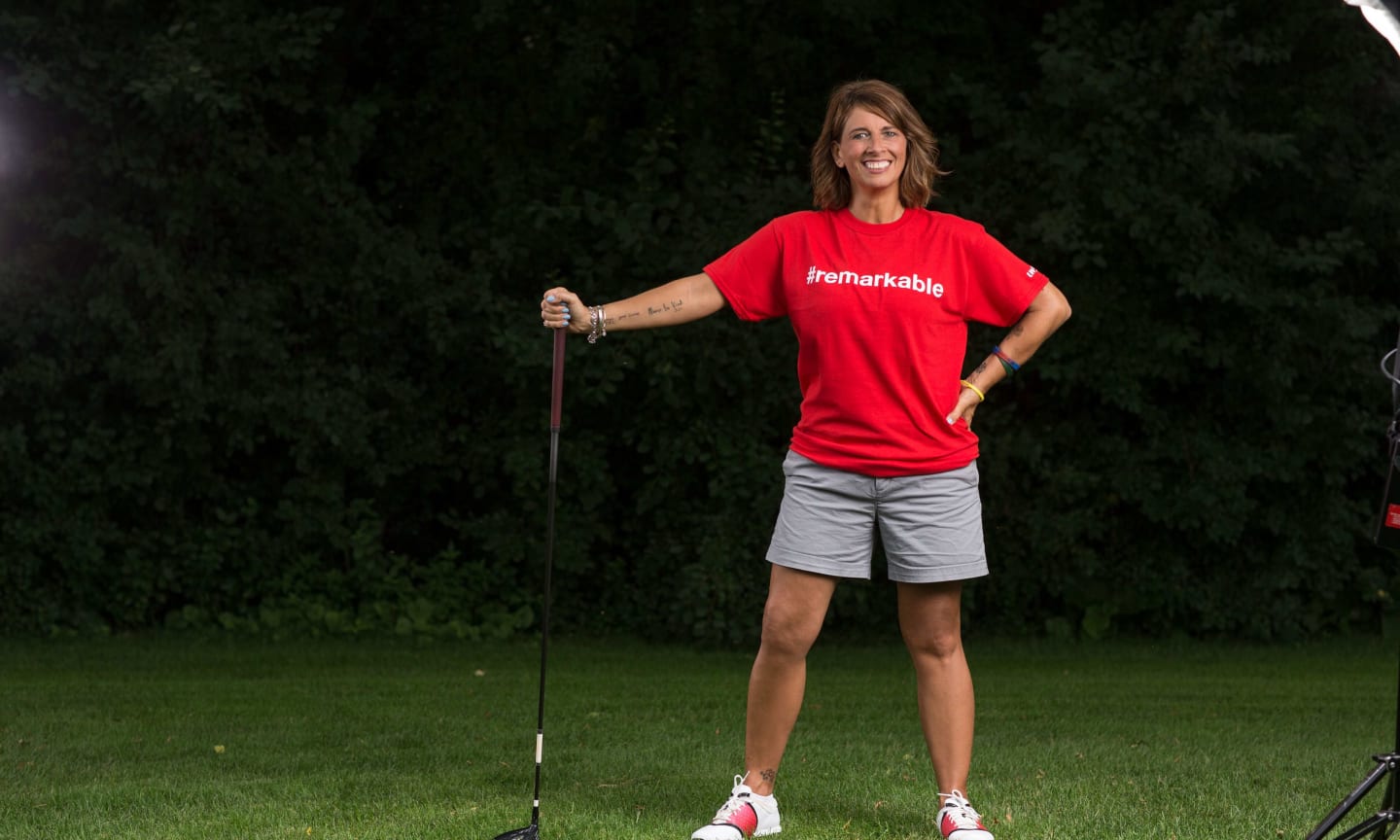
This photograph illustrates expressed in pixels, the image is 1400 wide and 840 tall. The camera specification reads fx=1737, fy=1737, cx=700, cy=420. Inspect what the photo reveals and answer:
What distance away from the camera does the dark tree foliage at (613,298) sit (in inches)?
352

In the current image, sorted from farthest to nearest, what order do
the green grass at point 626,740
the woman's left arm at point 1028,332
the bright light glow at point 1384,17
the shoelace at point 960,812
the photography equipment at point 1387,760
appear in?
the green grass at point 626,740, the woman's left arm at point 1028,332, the shoelace at point 960,812, the photography equipment at point 1387,760, the bright light glow at point 1384,17

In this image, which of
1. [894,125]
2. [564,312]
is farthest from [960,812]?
[894,125]

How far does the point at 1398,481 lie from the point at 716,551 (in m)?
5.75

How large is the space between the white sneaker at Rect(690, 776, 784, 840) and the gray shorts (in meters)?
0.56

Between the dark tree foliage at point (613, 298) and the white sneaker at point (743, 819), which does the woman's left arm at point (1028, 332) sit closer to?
the white sneaker at point (743, 819)

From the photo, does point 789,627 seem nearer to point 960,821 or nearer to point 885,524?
point 885,524

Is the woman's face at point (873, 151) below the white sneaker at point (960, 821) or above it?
above

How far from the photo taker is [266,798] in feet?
Result: 14.9

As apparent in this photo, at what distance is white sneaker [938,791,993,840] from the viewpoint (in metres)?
3.90

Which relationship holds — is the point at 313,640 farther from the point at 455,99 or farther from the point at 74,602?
the point at 455,99

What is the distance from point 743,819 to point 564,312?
48.9 inches

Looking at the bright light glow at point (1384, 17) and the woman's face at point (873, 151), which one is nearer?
the bright light glow at point (1384, 17)

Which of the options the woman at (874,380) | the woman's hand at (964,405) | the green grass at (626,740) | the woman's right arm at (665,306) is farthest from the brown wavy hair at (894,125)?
the green grass at (626,740)

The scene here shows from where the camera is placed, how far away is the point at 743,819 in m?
4.02
